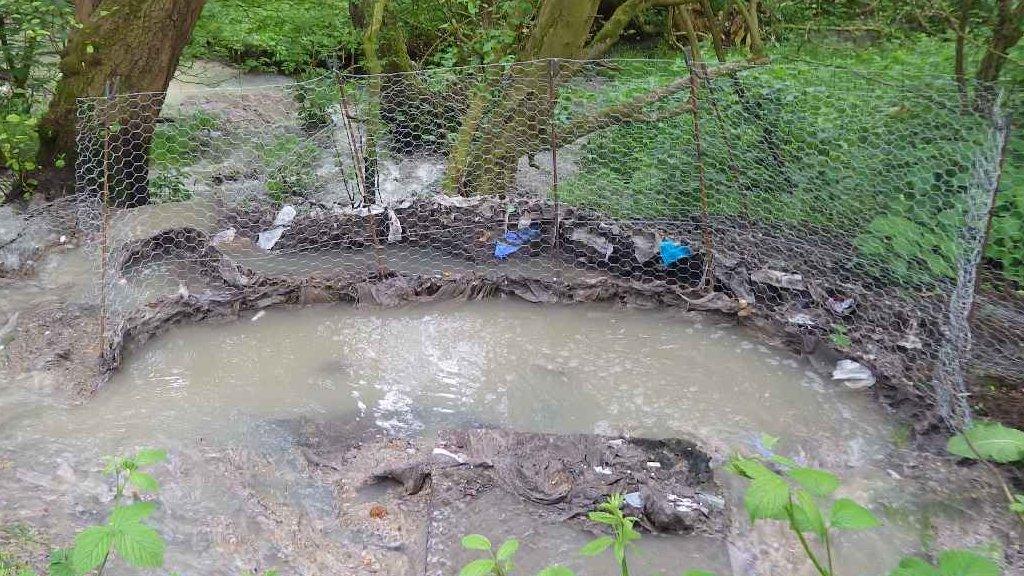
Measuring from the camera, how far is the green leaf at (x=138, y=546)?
167cm

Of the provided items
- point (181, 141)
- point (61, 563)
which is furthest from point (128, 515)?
point (181, 141)

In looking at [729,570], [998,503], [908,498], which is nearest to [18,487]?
[729,570]

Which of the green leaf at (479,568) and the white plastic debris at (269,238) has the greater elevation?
the green leaf at (479,568)

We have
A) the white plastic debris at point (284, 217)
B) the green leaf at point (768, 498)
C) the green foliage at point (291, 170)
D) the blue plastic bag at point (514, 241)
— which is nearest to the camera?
the green leaf at point (768, 498)

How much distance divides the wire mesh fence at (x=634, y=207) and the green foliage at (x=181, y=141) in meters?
0.08

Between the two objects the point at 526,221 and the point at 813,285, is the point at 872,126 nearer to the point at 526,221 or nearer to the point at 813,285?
the point at 813,285

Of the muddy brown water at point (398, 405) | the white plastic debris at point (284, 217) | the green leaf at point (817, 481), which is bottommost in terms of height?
the muddy brown water at point (398, 405)

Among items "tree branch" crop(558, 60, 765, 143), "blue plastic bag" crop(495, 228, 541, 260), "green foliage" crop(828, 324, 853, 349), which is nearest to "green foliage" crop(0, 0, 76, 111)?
"blue plastic bag" crop(495, 228, 541, 260)

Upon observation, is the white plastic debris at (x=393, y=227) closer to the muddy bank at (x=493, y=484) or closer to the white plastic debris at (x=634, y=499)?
the muddy bank at (x=493, y=484)

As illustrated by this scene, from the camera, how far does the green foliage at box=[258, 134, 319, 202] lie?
5219mm

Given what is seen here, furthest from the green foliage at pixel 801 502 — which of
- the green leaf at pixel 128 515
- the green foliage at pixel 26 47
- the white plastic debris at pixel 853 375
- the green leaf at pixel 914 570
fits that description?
the green foliage at pixel 26 47

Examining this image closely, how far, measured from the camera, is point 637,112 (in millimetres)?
A: 4660

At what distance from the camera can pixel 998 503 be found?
2.74 m

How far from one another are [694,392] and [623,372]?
36 centimetres
